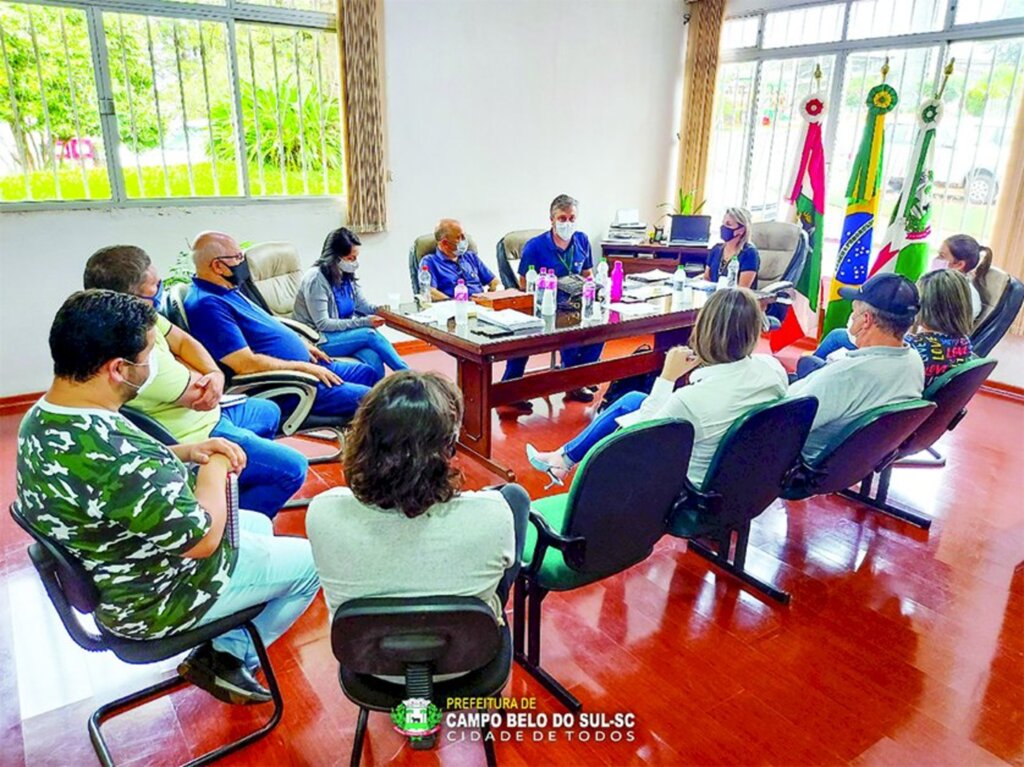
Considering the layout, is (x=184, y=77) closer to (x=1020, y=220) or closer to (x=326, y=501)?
(x=326, y=501)

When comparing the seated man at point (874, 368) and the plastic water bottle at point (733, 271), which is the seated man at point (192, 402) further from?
the plastic water bottle at point (733, 271)

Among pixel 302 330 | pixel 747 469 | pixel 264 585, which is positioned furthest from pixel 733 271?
pixel 264 585

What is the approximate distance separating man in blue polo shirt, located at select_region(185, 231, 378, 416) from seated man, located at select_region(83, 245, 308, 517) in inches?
4.7

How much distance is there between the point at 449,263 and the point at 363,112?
4.41 ft

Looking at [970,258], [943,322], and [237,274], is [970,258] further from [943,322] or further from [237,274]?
[237,274]

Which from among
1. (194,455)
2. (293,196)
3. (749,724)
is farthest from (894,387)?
(293,196)

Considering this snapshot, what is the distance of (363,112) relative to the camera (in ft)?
14.5

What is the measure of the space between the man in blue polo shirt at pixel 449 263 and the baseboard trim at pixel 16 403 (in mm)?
2399

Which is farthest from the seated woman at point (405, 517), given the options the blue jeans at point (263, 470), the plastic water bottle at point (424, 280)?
the plastic water bottle at point (424, 280)

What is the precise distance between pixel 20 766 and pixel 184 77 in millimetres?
3691

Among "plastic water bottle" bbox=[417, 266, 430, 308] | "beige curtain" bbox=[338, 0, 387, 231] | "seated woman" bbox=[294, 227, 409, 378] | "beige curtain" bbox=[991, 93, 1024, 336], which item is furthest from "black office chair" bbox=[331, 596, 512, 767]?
"beige curtain" bbox=[991, 93, 1024, 336]

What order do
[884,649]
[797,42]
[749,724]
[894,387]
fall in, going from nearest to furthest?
[749,724]
[884,649]
[894,387]
[797,42]

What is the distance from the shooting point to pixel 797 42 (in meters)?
5.31

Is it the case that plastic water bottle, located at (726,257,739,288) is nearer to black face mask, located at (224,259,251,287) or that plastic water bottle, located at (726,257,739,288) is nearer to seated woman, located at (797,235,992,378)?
seated woman, located at (797,235,992,378)
